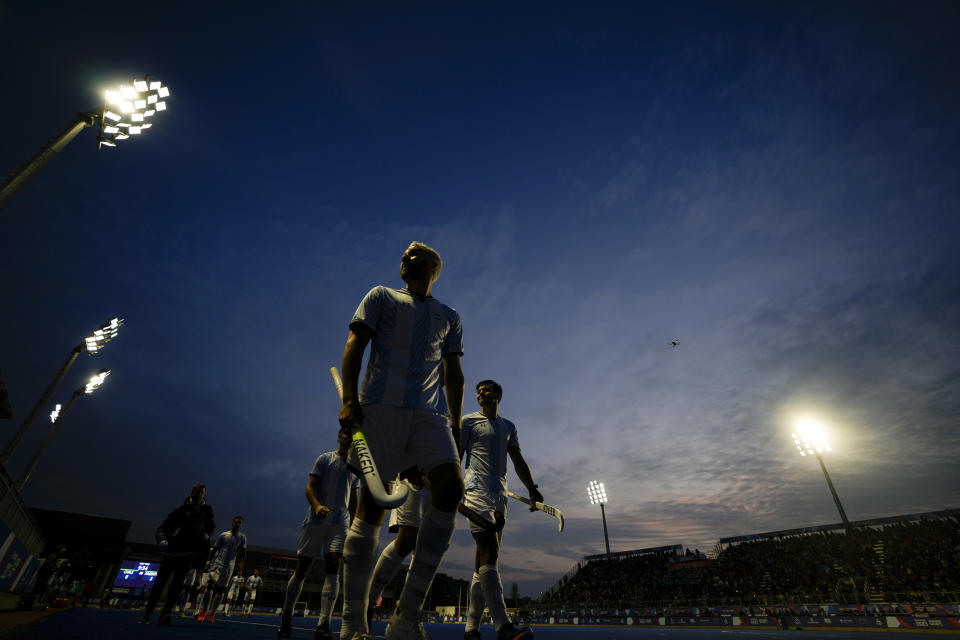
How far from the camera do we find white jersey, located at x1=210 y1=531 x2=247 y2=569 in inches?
384

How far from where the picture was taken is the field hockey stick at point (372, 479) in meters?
1.98

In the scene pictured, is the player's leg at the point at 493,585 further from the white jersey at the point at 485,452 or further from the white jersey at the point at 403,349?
the white jersey at the point at 403,349

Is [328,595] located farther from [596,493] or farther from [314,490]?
[596,493]

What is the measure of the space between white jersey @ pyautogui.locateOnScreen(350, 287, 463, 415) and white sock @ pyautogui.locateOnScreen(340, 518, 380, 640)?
2.70 ft

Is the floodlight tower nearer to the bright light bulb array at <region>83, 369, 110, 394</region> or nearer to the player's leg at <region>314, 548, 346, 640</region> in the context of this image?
the player's leg at <region>314, 548, 346, 640</region>

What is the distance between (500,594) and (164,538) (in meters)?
5.05

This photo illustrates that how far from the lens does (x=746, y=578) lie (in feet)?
94.0

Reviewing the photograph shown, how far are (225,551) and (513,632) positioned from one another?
387 inches

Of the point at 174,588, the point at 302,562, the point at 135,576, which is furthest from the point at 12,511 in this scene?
the point at 135,576

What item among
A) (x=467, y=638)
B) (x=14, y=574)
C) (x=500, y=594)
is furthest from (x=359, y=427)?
(x=14, y=574)

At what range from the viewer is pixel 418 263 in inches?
123

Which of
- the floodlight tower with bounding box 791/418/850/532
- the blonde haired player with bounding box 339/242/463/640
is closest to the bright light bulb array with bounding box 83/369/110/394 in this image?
the blonde haired player with bounding box 339/242/463/640

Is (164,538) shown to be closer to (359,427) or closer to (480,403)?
(480,403)

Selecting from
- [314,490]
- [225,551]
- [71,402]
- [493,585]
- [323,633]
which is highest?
[71,402]
